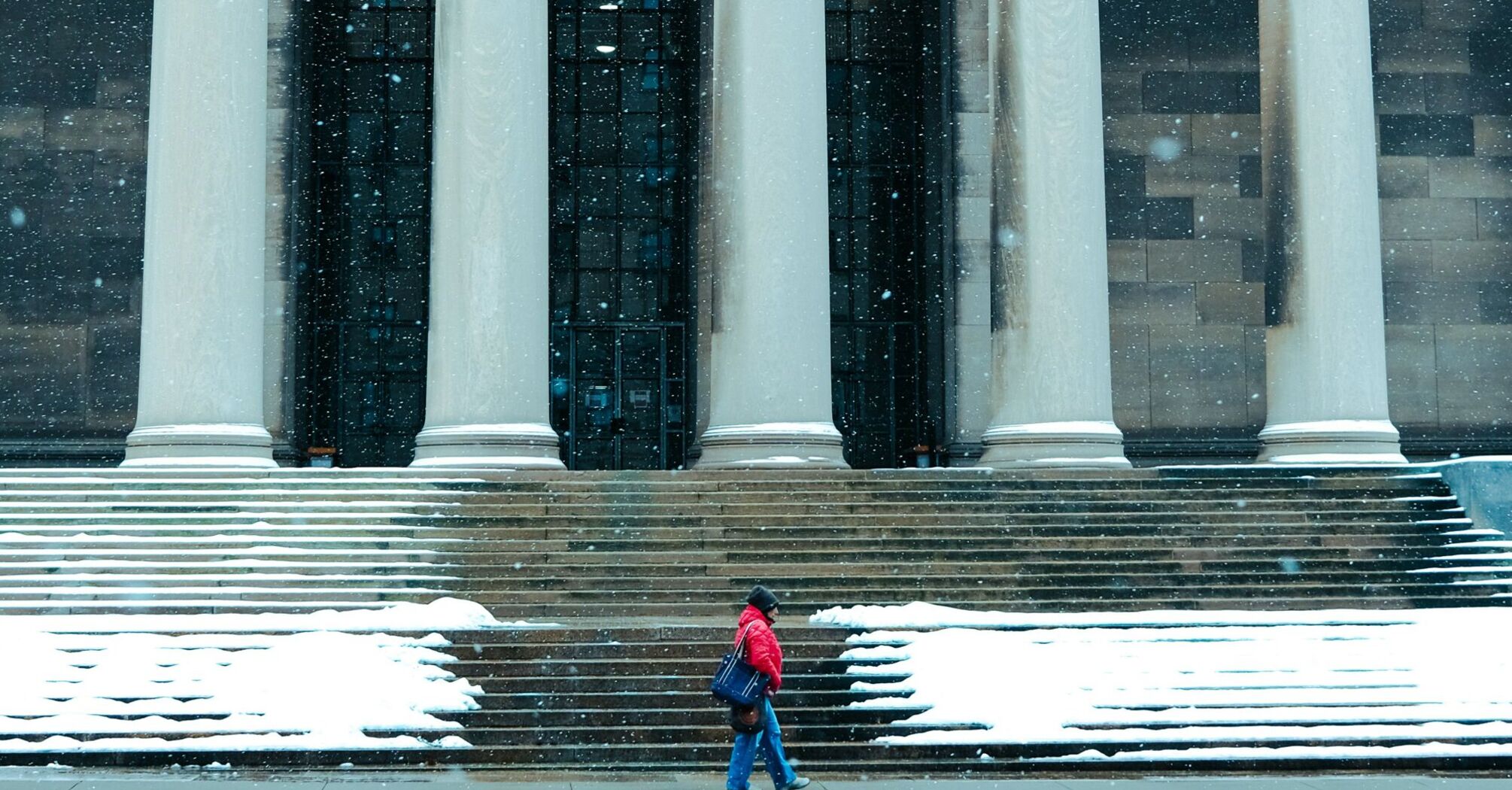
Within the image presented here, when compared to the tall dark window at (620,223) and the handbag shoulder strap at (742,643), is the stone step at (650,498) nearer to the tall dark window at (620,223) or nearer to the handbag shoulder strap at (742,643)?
the handbag shoulder strap at (742,643)

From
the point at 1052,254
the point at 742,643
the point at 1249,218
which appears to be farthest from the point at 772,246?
the point at 1249,218

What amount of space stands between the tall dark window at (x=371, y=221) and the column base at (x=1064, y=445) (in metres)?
16.7

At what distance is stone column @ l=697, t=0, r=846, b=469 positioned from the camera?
32000mm

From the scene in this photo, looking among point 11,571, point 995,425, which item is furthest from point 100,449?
point 995,425

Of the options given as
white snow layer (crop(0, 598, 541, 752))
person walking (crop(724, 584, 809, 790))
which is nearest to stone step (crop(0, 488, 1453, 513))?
white snow layer (crop(0, 598, 541, 752))

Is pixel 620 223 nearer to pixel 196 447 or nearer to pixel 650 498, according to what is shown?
pixel 196 447

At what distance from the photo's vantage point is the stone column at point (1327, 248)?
33.3 meters

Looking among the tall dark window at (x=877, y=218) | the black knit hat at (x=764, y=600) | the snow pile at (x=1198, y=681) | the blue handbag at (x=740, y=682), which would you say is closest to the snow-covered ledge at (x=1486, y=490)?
the snow pile at (x=1198, y=681)

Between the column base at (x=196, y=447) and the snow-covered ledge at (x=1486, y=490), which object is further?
A: the column base at (x=196, y=447)

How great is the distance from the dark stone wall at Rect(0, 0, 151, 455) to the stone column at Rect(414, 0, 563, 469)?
12.5 metres

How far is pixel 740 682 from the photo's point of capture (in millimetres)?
17750

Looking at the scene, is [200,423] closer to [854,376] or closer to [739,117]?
[739,117]

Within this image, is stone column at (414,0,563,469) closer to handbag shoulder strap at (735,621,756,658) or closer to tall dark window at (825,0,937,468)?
tall dark window at (825,0,937,468)

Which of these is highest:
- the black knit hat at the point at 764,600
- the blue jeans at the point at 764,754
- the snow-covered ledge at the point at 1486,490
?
the snow-covered ledge at the point at 1486,490
